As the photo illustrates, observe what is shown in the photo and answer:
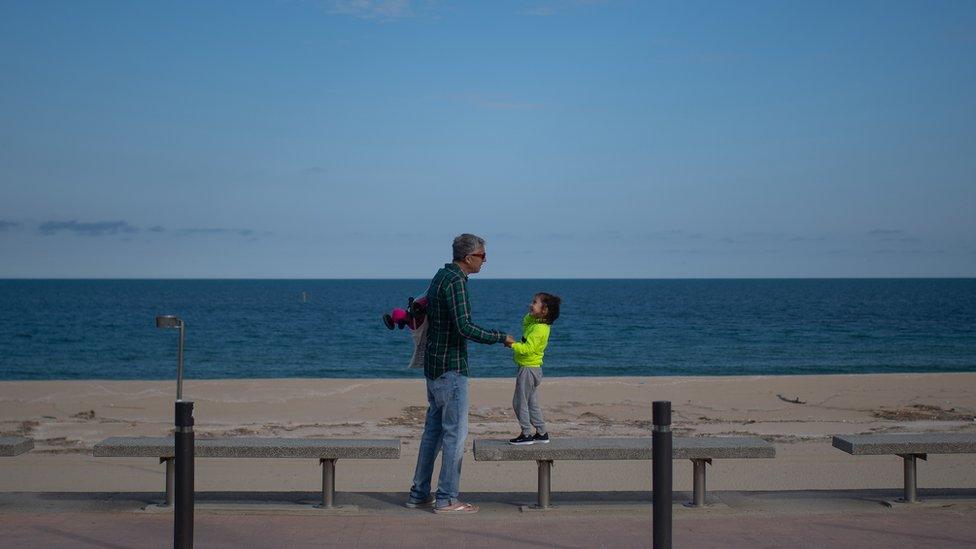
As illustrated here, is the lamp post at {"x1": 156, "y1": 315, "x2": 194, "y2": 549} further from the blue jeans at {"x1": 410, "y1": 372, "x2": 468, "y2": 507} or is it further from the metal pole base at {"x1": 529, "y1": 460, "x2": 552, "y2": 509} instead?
the metal pole base at {"x1": 529, "y1": 460, "x2": 552, "y2": 509}

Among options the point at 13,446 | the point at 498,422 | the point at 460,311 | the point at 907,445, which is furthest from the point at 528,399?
the point at 498,422

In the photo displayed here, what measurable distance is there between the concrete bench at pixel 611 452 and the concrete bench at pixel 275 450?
739 mm

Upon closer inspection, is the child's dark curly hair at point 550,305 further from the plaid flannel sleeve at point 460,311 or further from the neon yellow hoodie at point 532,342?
the plaid flannel sleeve at point 460,311

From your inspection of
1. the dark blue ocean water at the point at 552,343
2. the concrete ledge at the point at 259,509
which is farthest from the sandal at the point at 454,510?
the dark blue ocean water at the point at 552,343

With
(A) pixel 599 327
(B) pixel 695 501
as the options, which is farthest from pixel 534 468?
(A) pixel 599 327

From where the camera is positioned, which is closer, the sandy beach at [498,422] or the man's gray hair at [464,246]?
the man's gray hair at [464,246]

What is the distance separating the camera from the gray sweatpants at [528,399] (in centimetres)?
687

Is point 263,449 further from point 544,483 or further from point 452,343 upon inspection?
point 544,483

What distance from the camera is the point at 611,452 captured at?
263 inches

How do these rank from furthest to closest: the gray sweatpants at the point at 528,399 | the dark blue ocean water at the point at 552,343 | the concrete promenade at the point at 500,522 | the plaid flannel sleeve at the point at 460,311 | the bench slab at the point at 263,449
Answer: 1. the dark blue ocean water at the point at 552,343
2. the gray sweatpants at the point at 528,399
3. the bench slab at the point at 263,449
4. the plaid flannel sleeve at the point at 460,311
5. the concrete promenade at the point at 500,522

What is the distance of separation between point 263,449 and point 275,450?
0.09 m

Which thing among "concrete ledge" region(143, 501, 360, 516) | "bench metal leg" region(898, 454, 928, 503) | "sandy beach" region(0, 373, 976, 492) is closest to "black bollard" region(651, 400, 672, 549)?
"concrete ledge" region(143, 501, 360, 516)

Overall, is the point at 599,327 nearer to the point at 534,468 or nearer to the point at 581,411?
the point at 581,411

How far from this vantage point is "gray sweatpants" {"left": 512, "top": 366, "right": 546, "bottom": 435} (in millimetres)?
6871
